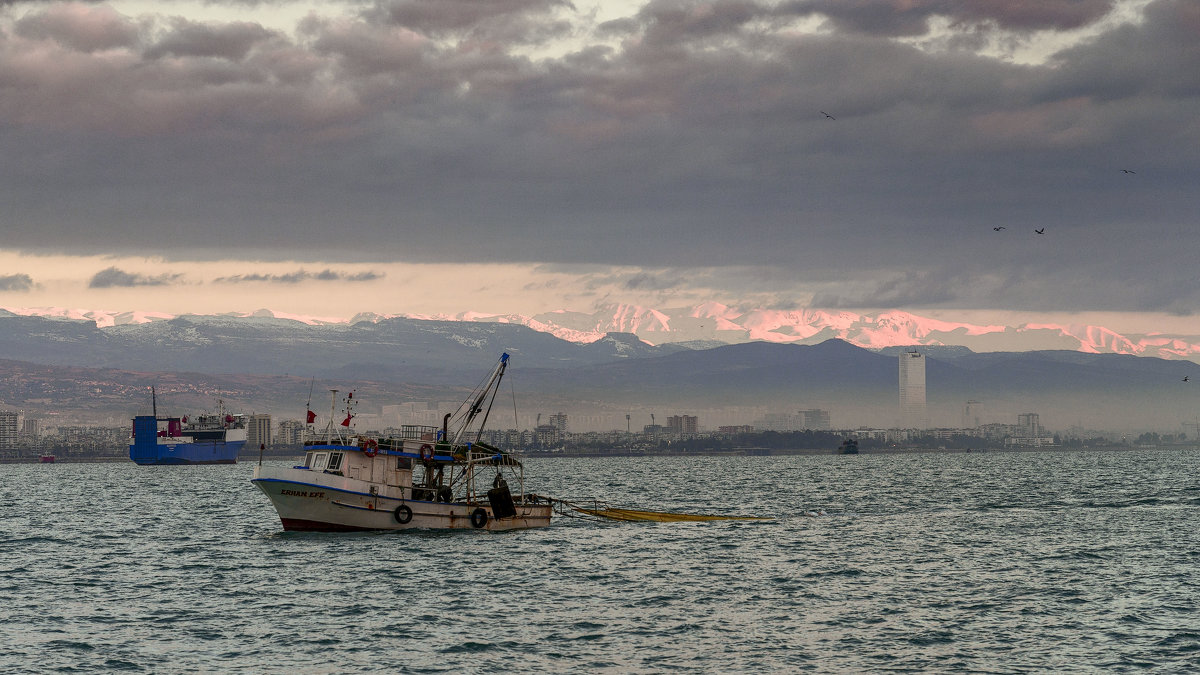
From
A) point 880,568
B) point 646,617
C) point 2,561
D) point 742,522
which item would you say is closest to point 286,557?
point 2,561

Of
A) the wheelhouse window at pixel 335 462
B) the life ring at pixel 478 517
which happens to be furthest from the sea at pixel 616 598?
the wheelhouse window at pixel 335 462

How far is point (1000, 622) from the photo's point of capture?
184 ft

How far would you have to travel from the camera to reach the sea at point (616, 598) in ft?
160

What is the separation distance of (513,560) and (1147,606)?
36.3 metres

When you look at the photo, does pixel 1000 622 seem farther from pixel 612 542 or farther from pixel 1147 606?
pixel 612 542

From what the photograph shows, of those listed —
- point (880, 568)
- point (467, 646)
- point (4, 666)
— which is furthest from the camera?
point (880, 568)

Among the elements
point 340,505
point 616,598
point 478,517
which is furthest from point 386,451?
point 616,598

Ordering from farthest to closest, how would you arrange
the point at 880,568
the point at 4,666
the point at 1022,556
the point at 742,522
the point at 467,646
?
the point at 742,522, the point at 1022,556, the point at 880,568, the point at 467,646, the point at 4,666

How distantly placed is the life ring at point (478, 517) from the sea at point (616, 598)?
0.84 m

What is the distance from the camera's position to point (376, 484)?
283 feet

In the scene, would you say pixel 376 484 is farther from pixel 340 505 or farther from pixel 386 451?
pixel 340 505

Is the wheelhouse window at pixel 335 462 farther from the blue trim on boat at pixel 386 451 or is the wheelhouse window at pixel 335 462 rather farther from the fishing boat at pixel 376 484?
the blue trim on boat at pixel 386 451

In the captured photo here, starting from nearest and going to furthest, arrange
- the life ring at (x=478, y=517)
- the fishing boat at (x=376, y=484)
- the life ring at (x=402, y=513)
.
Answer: the fishing boat at (x=376, y=484), the life ring at (x=402, y=513), the life ring at (x=478, y=517)

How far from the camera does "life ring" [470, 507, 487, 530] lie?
90.7 meters
